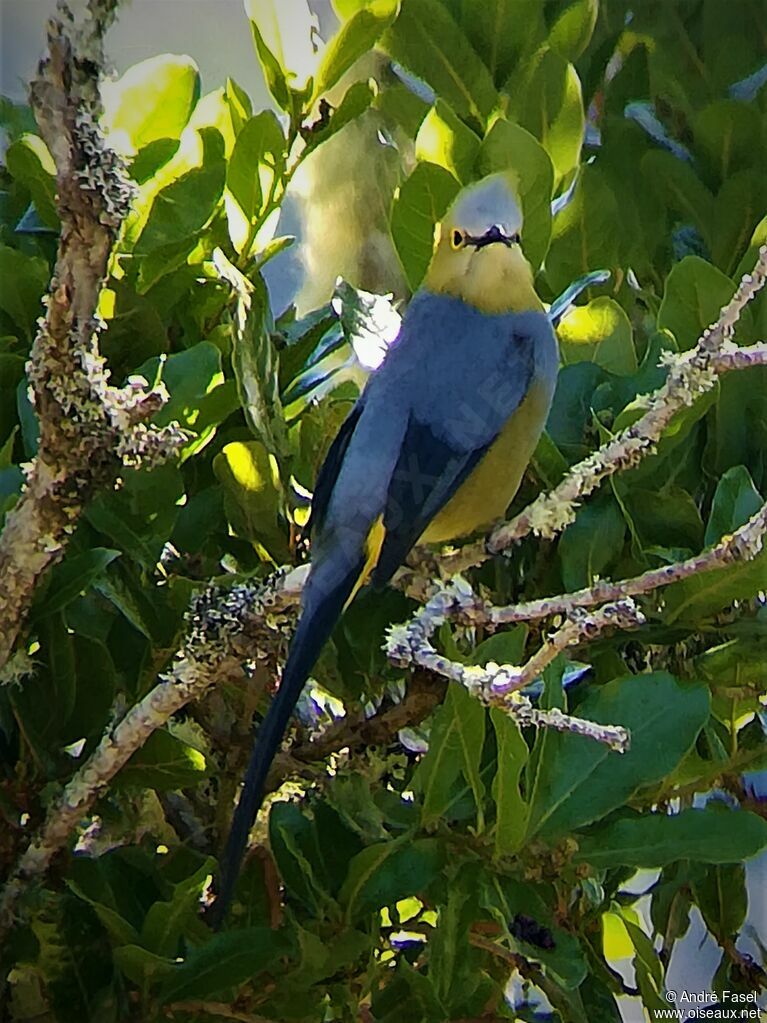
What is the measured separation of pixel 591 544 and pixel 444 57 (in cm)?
29

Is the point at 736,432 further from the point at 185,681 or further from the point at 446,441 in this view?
the point at 185,681

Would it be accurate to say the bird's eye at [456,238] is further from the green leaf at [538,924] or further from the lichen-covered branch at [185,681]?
the green leaf at [538,924]

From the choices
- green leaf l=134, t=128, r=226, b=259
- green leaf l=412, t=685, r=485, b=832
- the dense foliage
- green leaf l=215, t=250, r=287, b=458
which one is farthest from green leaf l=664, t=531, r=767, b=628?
green leaf l=134, t=128, r=226, b=259

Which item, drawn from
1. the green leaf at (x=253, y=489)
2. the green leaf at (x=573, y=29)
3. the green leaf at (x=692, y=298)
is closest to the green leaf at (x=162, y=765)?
the green leaf at (x=253, y=489)

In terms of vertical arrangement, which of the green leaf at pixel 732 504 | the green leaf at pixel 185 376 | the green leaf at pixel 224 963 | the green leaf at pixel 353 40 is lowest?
the green leaf at pixel 224 963

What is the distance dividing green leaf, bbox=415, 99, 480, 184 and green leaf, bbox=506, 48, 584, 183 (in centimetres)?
4

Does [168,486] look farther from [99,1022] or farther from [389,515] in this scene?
[99,1022]

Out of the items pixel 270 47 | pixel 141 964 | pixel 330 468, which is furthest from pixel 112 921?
pixel 270 47

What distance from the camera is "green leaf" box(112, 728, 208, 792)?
625 millimetres

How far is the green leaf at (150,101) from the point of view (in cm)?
69

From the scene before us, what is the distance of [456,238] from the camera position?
653 millimetres

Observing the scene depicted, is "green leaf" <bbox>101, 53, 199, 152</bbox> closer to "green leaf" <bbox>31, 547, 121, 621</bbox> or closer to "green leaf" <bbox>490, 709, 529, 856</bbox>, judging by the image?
"green leaf" <bbox>31, 547, 121, 621</bbox>

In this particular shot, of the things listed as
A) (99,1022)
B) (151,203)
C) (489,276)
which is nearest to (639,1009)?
(99,1022)

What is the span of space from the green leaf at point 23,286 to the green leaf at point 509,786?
1.07ft
